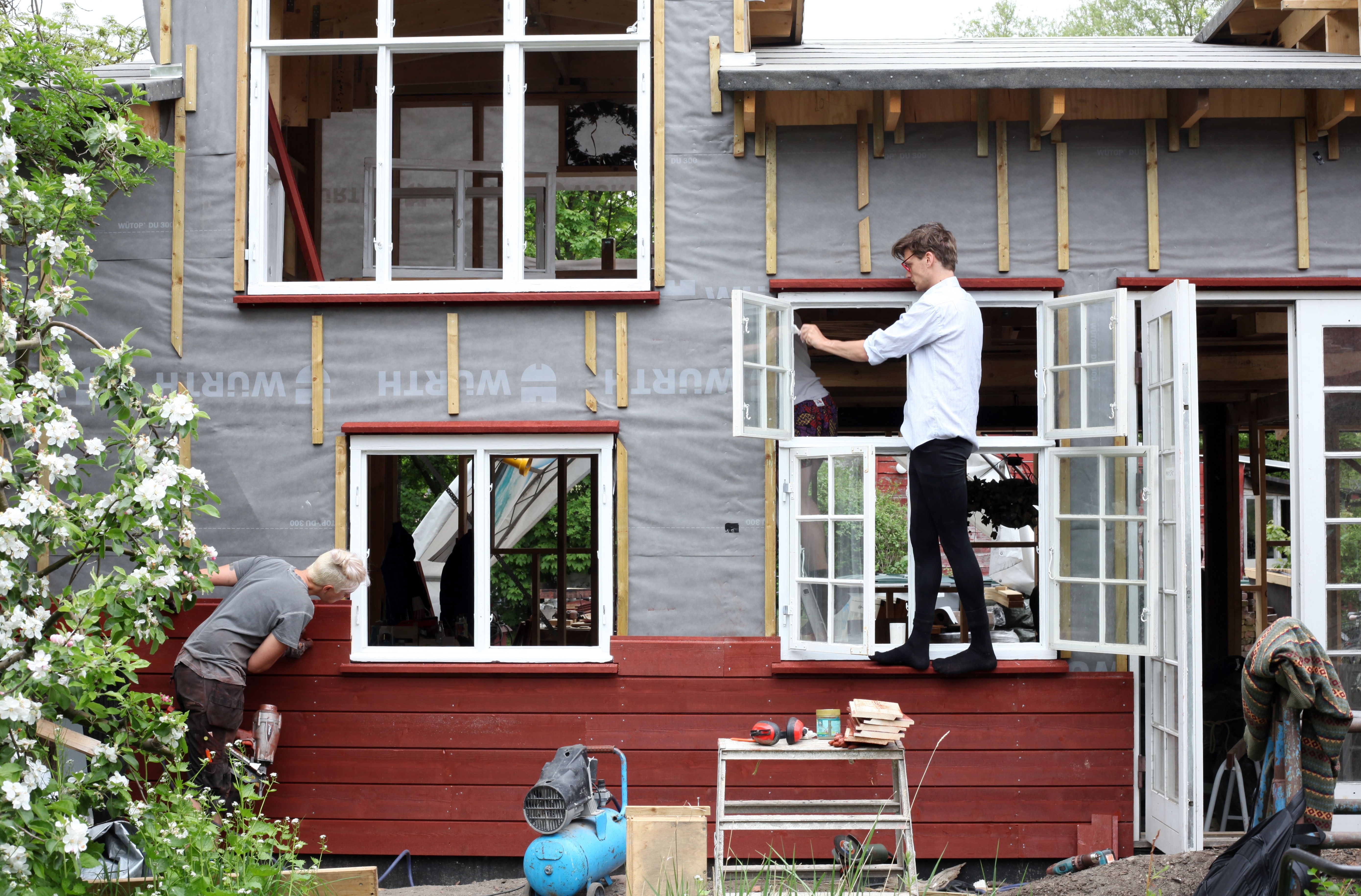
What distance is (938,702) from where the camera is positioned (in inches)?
225

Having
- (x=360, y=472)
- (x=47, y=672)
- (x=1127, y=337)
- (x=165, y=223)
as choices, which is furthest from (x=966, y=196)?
(x=47, y=672)

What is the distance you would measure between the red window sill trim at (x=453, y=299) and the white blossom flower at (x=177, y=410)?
1.32 meters

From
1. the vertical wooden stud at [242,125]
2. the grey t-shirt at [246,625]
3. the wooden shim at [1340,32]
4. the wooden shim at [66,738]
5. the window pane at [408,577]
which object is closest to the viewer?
the wooden shim at [66,738]

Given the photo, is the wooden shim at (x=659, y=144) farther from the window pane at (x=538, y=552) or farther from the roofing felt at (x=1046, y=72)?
the window pane at (x=538, y=552)

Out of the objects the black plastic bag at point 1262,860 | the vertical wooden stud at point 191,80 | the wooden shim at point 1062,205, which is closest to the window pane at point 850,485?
the wooden shim at point 1062,205

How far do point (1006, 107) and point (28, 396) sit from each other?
470 cm

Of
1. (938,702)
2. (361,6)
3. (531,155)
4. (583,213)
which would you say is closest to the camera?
(938,702)

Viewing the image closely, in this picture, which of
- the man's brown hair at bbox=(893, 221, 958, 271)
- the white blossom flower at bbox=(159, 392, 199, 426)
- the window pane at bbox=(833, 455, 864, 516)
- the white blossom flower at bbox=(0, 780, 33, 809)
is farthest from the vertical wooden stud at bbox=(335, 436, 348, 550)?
the man's brown hair at bbox=(893, 221, 958, 271)

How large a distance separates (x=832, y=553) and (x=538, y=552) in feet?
15.6

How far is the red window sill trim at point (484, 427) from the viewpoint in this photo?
5.75 m

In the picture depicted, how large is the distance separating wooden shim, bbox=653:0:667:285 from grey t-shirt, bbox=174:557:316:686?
242cm

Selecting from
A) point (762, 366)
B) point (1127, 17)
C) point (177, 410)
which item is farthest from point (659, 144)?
point (1127, 17)

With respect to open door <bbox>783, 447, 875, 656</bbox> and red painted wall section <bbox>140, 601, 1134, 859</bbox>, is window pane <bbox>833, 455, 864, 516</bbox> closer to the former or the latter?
open door <bbox>783, 447, 875, 656</bbox>

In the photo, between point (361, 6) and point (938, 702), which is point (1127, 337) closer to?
point (938, 702)
